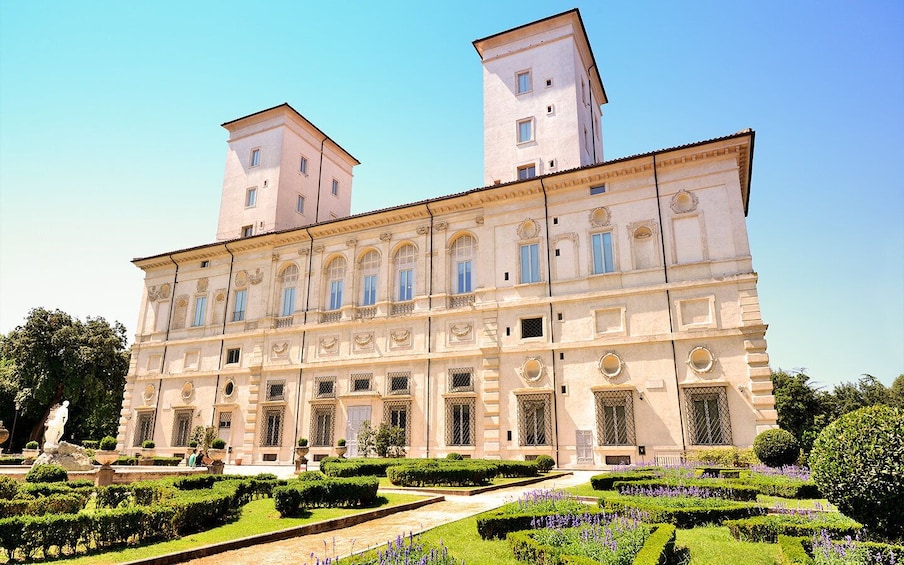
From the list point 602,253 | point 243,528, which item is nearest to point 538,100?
point 602,253

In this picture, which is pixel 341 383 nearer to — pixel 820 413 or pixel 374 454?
pixel 374 454

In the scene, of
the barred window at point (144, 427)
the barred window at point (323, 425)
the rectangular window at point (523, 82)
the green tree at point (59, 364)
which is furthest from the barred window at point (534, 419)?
the green tree at point (59, 364)

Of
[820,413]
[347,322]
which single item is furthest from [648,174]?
[820,413]

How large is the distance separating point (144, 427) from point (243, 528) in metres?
30.5

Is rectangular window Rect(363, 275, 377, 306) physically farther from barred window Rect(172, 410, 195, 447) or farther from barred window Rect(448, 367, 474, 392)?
barred window Rect(172, 410, 195, 447)

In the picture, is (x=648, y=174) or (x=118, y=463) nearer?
(x=648, y=174)

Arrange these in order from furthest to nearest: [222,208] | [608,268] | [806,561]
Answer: [222,208]
[608,268]
[806,561]

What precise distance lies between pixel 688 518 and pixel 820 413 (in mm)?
52047

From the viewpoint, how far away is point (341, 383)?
30.5 metres

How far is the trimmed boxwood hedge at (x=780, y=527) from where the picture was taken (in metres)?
8.00

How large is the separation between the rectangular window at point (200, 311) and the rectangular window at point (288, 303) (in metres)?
6.24

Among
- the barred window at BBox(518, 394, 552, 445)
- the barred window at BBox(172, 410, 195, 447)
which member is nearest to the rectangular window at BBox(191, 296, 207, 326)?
the barred window at BBox(172, 410, 195, 447)

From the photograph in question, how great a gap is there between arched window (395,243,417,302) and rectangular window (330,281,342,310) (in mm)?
3908

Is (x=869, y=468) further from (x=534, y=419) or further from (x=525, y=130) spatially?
(x=525, y=130)
